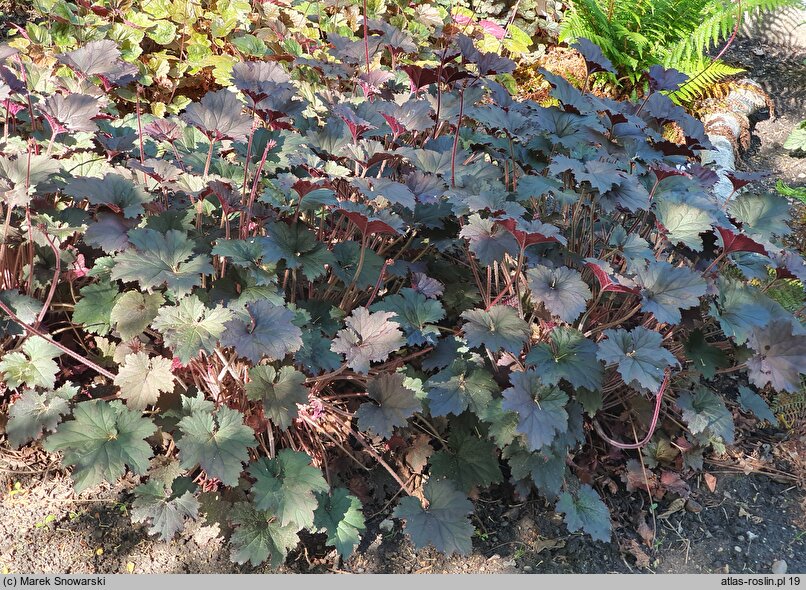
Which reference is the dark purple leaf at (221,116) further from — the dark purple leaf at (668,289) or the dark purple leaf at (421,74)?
the dark purple leaf at (668,289)

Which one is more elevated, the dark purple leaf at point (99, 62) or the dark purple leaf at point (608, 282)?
the dark purple leaf at point (608, 282)

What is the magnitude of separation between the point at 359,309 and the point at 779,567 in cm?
156

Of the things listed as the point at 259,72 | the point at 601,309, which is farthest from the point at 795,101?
the point at 259,72

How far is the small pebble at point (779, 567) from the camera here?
210cm

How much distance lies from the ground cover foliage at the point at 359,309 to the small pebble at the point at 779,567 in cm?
37

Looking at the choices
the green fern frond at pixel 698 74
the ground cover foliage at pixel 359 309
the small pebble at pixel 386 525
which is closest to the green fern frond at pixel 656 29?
the green fern frond at pixel 698 74

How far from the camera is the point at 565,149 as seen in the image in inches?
99.6

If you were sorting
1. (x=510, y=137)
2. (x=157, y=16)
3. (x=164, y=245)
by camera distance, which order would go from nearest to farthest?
1. (x=164, y=245)
2. (x=510, y=137)
3. (x=157, y=16)

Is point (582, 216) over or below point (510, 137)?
below

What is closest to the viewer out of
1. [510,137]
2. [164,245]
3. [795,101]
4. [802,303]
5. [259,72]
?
[164,245]

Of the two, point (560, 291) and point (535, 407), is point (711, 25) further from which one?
point (535, 407)

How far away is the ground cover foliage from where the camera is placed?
1.81m

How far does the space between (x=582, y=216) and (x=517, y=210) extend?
67 centimetres

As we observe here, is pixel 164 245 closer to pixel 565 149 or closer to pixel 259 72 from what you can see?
pixel 259 72
